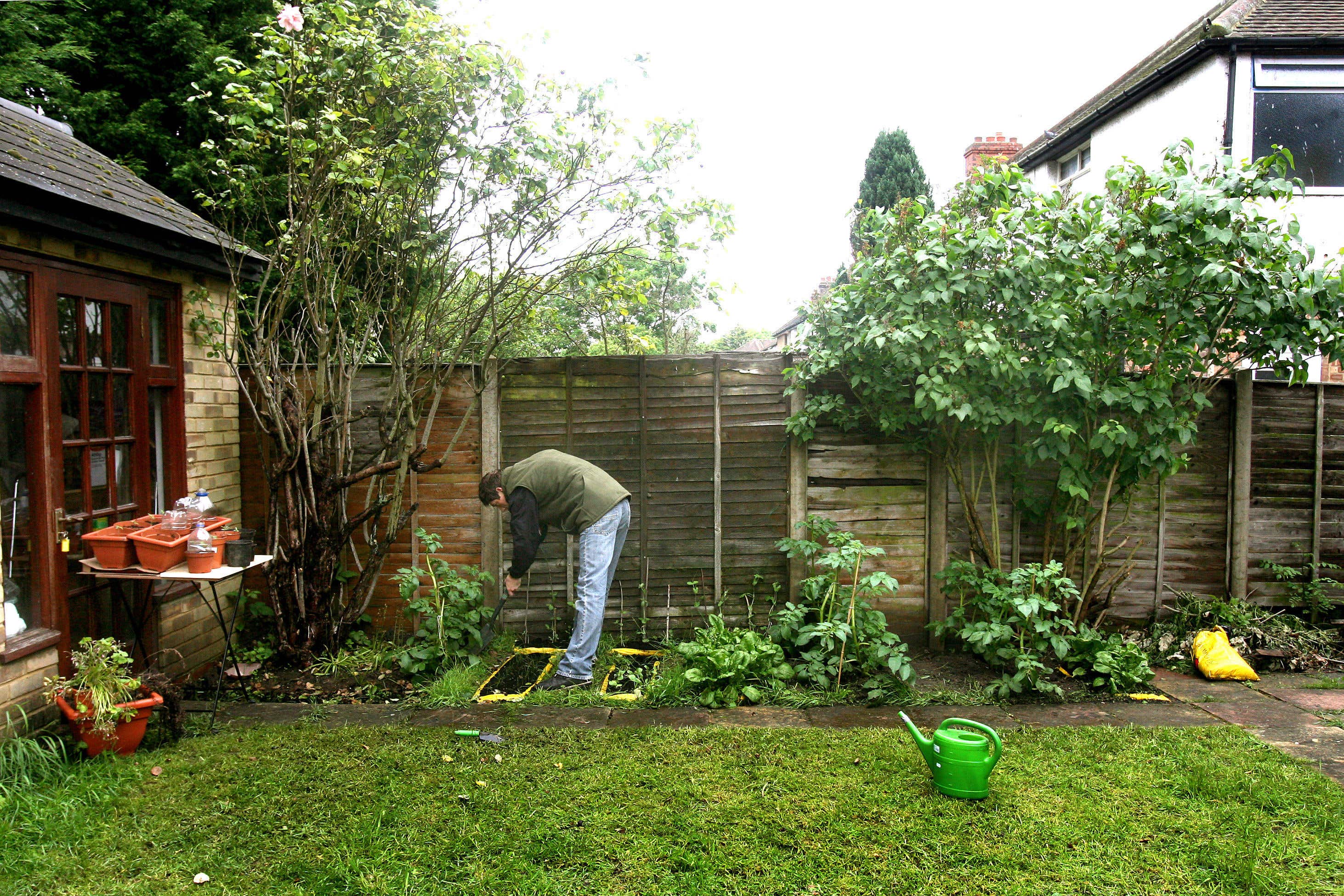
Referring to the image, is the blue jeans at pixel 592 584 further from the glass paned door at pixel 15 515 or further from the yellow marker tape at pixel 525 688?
the glass paned door at pixel 15 515

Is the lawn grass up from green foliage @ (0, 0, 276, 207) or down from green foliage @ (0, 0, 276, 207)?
down

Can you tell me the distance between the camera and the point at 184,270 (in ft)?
17.0

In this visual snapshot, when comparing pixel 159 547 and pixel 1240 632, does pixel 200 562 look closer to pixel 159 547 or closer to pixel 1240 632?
pixel 159 547

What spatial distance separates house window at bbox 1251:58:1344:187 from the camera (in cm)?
987

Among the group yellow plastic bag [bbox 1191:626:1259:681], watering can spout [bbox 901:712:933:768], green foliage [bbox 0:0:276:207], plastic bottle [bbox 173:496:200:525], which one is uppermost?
green foliage [bbox 0:0:276:207]

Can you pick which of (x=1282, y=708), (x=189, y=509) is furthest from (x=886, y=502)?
(x=189, y=509)

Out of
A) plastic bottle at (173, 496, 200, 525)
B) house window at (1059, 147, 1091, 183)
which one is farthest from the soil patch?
house window at (1059, 147, 1091, 183)

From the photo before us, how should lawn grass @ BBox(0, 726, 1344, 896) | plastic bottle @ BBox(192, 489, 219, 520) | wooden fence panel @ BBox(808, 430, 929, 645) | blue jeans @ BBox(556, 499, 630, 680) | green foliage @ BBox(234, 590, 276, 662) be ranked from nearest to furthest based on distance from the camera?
lawn grass @ BBox(0, 726, 1344, 896) < plastic bottle @ BBox(192, 489, 219, 520) < blue jeans @ BBox(556, 499, 630, 680) < green foliage @ BBox(234, 590, 276, 662) < wooden fence panel @ BBox(808, 430, 929, 645)

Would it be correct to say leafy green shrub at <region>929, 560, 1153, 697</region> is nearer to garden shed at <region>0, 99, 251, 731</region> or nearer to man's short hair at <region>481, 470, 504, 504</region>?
man's short hair at <region>481, 470, 504, 504</region>

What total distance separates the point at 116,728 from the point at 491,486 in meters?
2.30

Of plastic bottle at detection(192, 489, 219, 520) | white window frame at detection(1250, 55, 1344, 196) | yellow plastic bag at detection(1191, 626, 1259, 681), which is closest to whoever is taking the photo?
plastic bottle at detection(192, 489, 219, 520)

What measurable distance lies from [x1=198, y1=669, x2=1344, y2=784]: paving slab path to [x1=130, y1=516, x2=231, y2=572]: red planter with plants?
3.19 feet

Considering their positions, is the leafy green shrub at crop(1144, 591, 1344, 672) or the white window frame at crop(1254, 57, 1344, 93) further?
the white window frame at crop(1254, 57, 1344, 93)

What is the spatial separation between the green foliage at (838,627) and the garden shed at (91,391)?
12.8 ft
